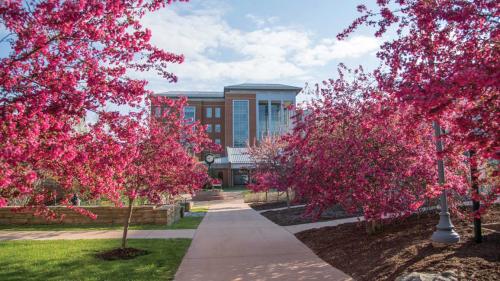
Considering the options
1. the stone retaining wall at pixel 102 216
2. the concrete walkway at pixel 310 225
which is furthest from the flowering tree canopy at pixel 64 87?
the stone retaining wall at pixel 102 216

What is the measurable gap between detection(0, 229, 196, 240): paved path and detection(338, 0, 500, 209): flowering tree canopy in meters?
8.03

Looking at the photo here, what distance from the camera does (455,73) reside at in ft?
11.7

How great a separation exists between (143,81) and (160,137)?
13.0 feet

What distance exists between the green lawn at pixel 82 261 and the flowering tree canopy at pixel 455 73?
15.3ft

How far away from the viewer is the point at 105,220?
14172 millimetres

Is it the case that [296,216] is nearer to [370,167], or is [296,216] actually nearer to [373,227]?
[373,227]

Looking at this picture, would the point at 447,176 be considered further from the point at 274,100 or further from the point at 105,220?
the point at 274,100

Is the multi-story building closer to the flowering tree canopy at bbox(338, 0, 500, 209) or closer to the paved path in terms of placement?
the paved path

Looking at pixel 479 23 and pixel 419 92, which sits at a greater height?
pixel 479 23

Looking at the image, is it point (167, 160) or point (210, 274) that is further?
point (167, 160)

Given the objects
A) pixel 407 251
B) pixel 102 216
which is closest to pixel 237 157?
pixel 102 216

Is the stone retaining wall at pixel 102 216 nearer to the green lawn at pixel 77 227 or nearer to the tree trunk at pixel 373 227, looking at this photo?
the green lawn at pixel 77 227

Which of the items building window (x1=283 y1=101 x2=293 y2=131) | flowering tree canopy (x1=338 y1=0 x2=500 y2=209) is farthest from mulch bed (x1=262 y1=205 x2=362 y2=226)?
flowering tree canopy (x1=338 y1=0 x2=500 y2=209)

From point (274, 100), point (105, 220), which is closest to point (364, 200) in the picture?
point (105, 220)
